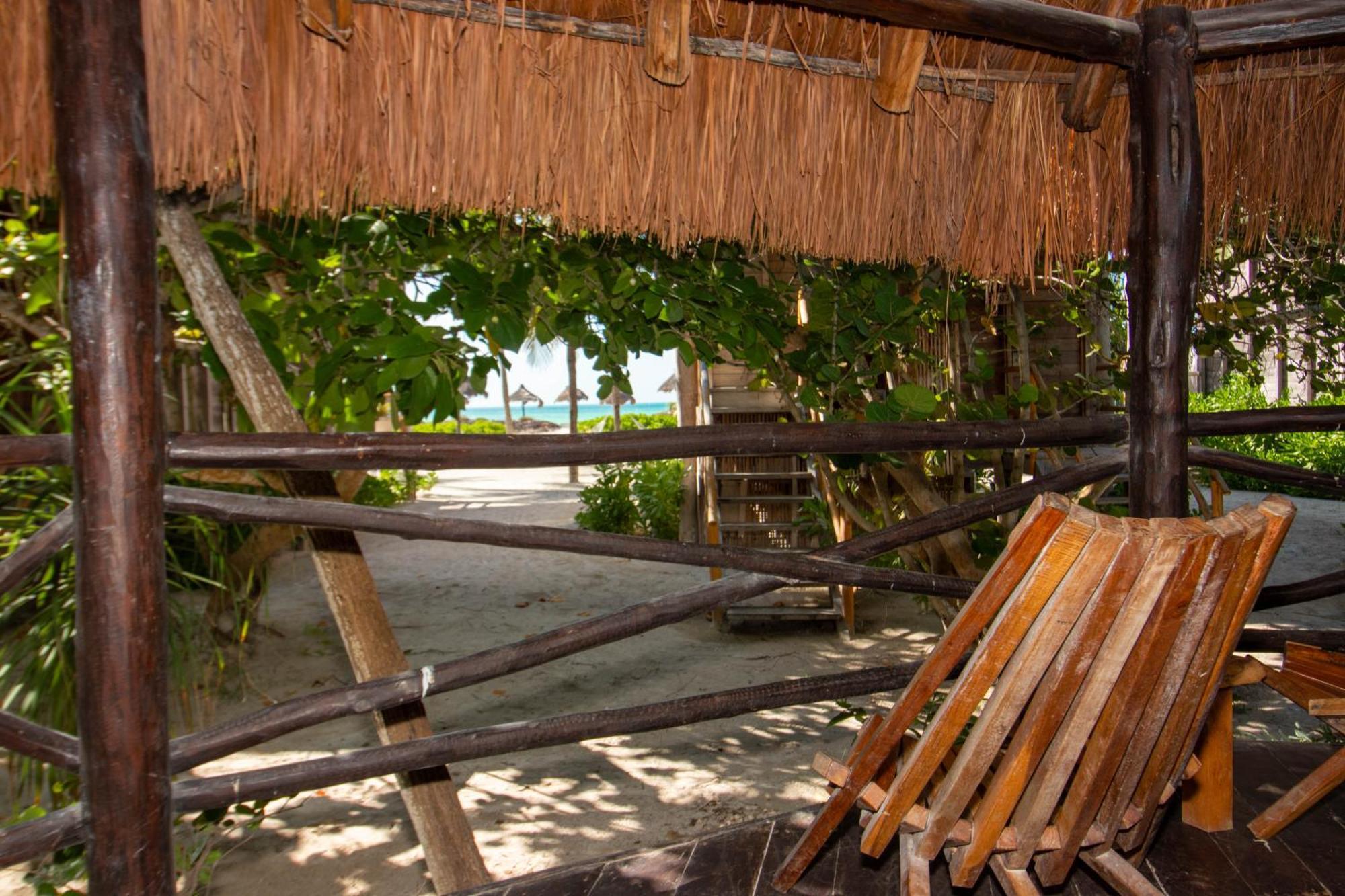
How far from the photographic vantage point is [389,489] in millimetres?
10703

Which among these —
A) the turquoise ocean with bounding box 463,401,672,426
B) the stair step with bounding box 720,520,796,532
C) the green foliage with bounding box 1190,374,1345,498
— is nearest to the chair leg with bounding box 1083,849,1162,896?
the stair step with bounding box 720,520,796,532

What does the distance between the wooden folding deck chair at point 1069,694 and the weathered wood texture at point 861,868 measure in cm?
20

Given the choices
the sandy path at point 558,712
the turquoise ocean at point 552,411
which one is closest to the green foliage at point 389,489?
the sandy path at point 558,712

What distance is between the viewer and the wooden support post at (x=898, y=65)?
1931 mm

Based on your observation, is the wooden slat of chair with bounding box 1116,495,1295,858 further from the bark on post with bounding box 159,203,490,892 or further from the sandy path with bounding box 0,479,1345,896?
the sandy path with bounding box 0,479,1345,896

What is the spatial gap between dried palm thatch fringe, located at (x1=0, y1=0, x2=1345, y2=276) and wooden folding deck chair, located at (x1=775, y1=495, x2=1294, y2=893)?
1.22 meters

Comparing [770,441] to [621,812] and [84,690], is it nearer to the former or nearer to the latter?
[84,690]

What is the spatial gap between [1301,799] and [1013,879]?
26.1 inches

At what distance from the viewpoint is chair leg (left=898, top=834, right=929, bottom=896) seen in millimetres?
1300

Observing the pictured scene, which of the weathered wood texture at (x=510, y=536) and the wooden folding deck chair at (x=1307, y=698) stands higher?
the weathered wood texture at (x=510, y=536)

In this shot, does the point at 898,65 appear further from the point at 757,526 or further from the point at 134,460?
the point at 757,526

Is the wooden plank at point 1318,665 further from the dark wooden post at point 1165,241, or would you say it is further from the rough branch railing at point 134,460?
the rough branch railing at point 134,460

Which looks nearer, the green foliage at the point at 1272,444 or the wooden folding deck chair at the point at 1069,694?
the wooden folding deck chair at the point at 1069,694

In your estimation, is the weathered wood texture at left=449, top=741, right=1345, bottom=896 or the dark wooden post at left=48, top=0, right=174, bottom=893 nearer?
the dark wooden post at left=48, top=0, right=174, bottom=893
